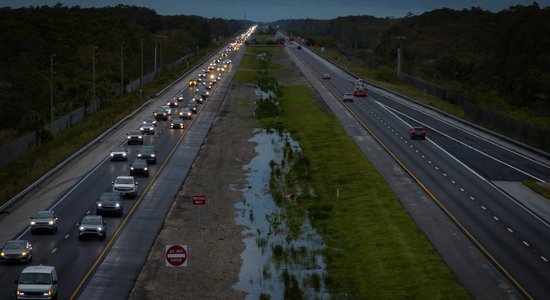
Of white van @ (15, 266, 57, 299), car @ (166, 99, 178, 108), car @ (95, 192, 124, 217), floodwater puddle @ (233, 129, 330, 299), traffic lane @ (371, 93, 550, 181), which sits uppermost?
white van @ (15, 266, 57, 299)

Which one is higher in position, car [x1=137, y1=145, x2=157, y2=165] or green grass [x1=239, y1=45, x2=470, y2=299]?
car [x1=137, y1=145, x2=157, y2=165]

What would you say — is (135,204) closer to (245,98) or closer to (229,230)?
(229,230)

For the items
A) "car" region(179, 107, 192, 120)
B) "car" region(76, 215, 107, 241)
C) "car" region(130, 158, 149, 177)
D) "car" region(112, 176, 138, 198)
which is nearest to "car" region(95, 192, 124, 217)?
"car" region(112, 176, 138, 198)

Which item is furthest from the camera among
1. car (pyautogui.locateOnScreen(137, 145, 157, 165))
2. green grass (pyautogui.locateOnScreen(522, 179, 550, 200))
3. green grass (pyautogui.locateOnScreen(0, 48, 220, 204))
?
car (pyautogui.locateOnScreen(137, 145, 157, 165))

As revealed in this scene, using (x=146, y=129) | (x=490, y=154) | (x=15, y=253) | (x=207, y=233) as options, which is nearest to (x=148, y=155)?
(x=146, y=129)

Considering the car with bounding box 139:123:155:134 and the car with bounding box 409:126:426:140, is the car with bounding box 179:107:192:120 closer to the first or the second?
the car with bounding box 139:123:155:134

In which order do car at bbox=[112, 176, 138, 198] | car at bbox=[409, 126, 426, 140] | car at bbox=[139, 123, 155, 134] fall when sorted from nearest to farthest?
car at bbox=[112, 176, 138, 198], car at bbox=[409, 126, 426, 140], car at bbox=[139, 123, 155, 134]

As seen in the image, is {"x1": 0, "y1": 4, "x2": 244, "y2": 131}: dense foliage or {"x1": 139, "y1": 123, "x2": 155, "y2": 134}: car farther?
{"x1": 0, "y1": 4, "x2": 244, "y2": 131}: dense foliage

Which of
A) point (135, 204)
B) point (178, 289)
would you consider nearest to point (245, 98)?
point (135, 204)
